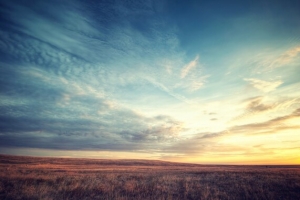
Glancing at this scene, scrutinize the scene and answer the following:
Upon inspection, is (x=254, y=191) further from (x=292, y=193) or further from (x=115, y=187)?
(x=115, y=187)

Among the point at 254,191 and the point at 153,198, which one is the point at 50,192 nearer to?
the point at 153,198

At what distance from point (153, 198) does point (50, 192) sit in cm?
701

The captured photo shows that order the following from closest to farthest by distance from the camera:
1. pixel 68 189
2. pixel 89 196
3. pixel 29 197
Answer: pixel 29 197 < pixel 89 196 < pixel 68 189

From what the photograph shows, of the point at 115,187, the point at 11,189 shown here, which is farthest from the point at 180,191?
the point at 11,189

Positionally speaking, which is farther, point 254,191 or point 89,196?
point 254,191

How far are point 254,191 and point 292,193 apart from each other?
2421 millimetres

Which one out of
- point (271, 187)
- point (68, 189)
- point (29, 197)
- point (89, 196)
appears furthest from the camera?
point (271, 187)

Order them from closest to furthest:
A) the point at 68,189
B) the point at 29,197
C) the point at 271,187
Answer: the point at 29,197 → the point at 68,189 → the point at 271,187

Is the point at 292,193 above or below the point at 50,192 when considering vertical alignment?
above

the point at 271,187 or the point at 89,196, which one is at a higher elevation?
the point at 271,187

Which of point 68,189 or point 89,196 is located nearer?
point 89,196

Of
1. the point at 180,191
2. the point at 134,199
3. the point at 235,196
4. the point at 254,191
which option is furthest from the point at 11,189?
the point at 254,191

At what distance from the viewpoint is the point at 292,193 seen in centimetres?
1335

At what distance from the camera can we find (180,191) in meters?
14.5
